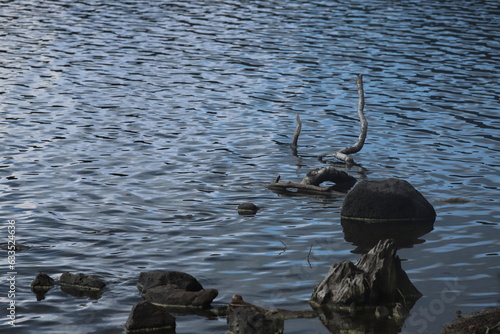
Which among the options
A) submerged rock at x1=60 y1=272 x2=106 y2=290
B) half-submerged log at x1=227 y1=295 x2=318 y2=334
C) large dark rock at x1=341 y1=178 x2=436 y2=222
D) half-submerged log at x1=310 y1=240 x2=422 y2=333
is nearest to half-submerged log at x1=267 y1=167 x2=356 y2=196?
large dark rock at x1=341 y1=178 x2=436 y2=222

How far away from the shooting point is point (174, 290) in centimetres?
1502

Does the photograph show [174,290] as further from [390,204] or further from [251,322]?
[390,204]

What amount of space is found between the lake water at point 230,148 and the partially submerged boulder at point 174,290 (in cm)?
37

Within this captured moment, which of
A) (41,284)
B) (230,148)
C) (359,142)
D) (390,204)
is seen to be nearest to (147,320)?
(41,284)

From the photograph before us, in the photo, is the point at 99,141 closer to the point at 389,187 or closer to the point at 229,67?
the point at 389,187

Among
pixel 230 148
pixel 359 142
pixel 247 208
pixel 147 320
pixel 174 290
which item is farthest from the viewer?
pixel 230 148

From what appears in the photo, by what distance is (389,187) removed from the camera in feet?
66.9

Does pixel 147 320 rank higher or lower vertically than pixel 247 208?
higher

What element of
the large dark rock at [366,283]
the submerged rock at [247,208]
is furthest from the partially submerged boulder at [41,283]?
the submerged rock at [247,208]

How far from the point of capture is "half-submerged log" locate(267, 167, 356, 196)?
22.9 metres

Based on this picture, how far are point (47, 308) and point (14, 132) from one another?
16069 mm

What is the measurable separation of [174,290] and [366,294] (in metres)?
3.40

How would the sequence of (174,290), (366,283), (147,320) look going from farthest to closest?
(174,290) → (366,283) → (147,320)

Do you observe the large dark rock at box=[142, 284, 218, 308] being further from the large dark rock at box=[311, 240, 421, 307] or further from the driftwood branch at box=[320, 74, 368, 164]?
the driftwood branch at box=[320, 74, 368, 164]
